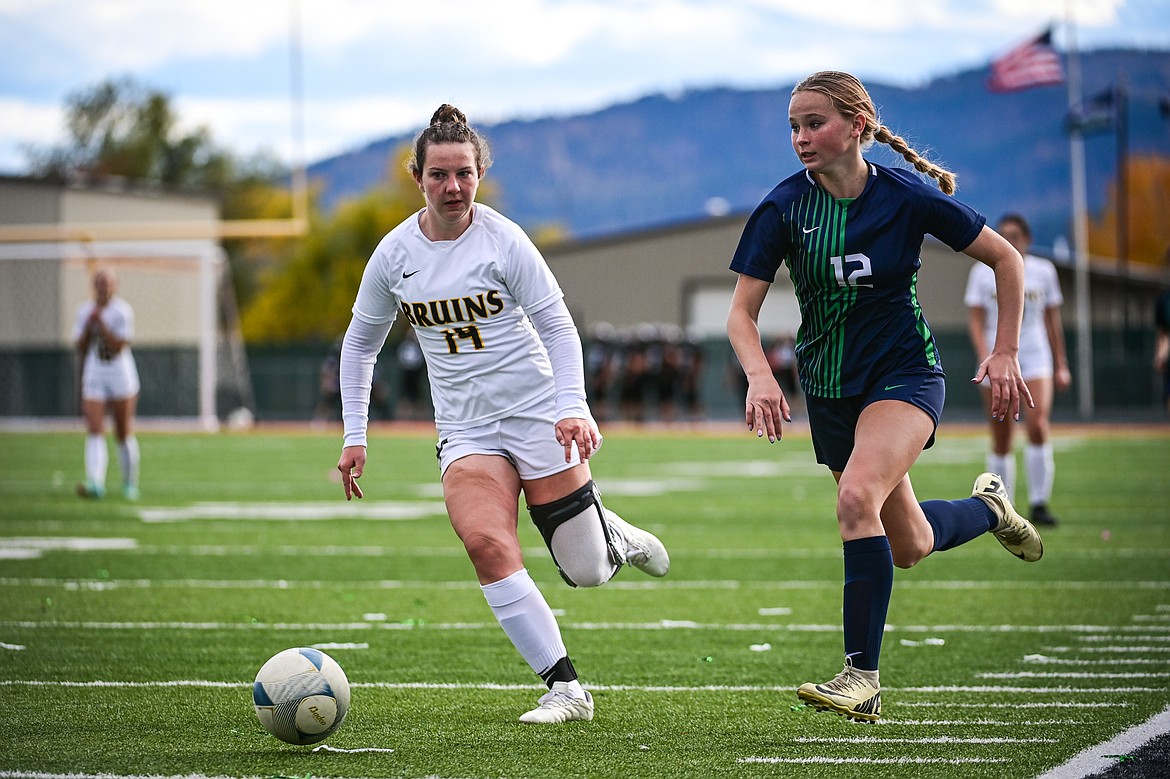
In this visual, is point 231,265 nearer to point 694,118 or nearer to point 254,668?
point 254,668

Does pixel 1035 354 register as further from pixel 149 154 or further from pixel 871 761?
pixel 149 154

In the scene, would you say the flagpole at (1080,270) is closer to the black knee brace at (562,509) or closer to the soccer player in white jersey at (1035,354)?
the soccer player in white jersey at (1035,354)

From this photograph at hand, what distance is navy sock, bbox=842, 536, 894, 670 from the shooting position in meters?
4.98

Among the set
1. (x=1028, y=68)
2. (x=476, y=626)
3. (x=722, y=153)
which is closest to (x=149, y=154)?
(x=1028, y=68)

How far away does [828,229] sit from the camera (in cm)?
520

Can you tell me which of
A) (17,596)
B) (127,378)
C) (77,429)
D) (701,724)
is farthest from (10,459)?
(701,724)

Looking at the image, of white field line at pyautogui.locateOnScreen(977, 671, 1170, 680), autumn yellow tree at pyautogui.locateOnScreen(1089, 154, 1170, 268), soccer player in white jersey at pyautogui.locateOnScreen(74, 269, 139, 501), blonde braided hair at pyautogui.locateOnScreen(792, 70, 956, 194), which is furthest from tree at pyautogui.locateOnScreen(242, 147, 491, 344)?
blonde braided hair at pyautogui.locateOnScreen(792, 70, 956, 194)

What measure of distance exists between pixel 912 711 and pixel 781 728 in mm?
595

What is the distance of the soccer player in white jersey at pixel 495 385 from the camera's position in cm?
527

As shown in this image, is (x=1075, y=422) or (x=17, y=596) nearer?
(x=17, y=596)

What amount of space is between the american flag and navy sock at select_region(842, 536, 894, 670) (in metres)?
29.4

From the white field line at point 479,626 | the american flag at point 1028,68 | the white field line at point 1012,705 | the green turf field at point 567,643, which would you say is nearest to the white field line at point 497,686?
the green turf field at point 567,643

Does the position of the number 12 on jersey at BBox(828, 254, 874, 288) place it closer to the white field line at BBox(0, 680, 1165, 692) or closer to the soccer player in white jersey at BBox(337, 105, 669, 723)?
the soccer player in white jersey at BBox(337, 105, 669, 723)

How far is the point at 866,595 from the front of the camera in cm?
500
